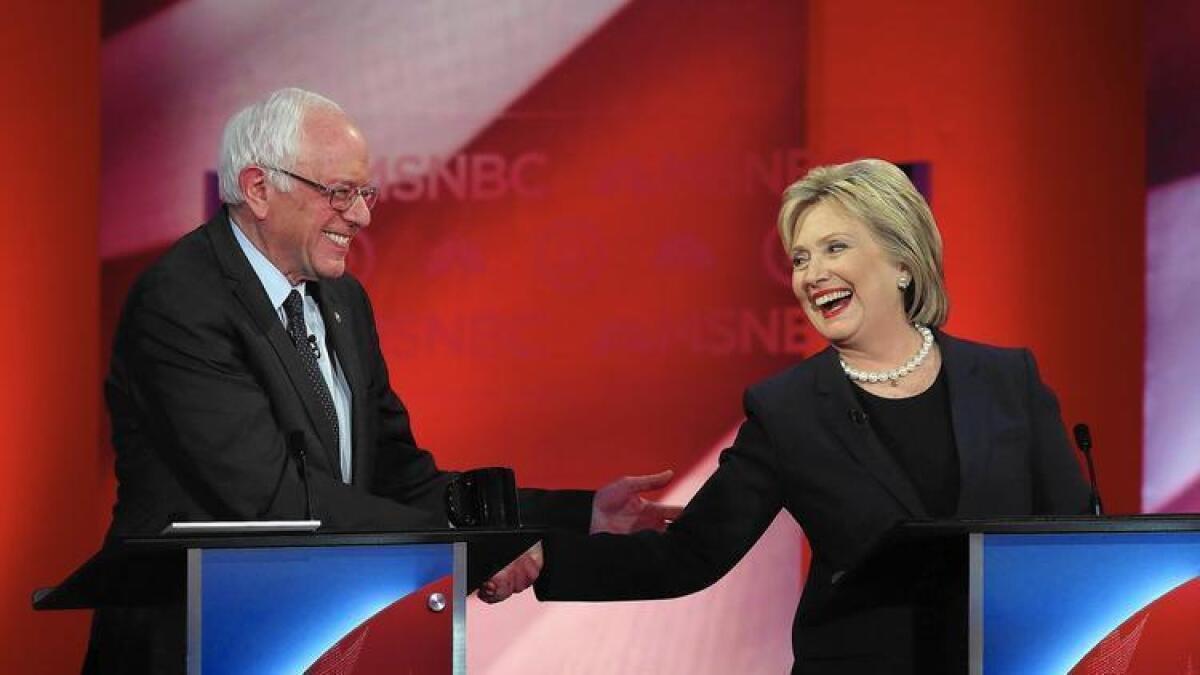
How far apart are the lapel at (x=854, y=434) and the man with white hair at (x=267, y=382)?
0.57m

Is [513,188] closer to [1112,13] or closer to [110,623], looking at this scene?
[1112,13]

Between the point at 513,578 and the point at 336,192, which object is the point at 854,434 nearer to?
the point at 513,578

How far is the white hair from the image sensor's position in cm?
340

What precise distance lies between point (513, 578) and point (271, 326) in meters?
0.63

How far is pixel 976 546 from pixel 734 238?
301 centimetres

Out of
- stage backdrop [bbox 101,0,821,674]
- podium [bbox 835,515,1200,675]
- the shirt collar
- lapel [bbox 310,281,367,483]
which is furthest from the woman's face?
stage backdrop [bbox 101,0,821,674]

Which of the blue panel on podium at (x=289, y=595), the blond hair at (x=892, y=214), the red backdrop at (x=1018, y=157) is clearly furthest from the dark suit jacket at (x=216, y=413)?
the red backdrop at (x=1018, y=157)

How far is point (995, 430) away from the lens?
3.02 metres

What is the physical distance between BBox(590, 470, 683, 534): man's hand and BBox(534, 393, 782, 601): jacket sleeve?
0.31 metres

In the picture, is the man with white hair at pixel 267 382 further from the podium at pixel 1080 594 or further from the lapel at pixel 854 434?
the podium at pixel 1080 594

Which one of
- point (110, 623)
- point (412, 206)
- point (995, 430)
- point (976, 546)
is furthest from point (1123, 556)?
point (412, 206)

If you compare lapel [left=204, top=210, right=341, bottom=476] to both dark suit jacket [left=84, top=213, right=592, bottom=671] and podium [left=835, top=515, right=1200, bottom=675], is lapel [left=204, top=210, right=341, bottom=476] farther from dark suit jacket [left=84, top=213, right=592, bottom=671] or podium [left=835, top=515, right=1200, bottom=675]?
podium [left=835, top=515, right=1200, bottom=675]

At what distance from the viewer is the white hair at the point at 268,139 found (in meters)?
3.40

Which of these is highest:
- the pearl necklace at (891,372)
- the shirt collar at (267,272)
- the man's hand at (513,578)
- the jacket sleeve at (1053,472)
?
the shirt collar at (267,272)
